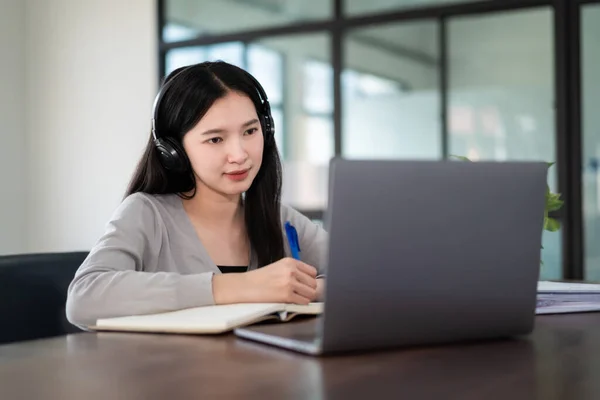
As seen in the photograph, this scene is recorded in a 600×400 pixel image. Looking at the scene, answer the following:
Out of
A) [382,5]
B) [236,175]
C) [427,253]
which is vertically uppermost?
[382,5]

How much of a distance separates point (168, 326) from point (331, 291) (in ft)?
1.03

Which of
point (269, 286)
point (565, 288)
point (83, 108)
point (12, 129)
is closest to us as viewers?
point (269, 286)

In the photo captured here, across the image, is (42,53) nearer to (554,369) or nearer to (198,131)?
(198,131)

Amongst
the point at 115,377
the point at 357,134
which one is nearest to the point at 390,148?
the point at 357,134

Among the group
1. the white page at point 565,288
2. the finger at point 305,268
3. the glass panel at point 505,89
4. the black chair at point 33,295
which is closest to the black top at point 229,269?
the black chair at point 33,295

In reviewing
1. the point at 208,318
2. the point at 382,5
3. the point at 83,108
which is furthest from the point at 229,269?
the point at 83,108

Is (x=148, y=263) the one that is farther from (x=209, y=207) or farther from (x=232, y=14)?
(x=232, y=14)

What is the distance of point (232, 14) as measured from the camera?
472cm

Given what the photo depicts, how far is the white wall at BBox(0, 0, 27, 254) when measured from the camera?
517 centimetres

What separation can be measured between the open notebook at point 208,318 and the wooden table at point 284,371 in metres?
0.03

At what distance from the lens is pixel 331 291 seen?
809 mm

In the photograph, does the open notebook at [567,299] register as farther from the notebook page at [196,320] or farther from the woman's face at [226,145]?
the woman's face at [226,145]

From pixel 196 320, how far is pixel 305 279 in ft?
0.75

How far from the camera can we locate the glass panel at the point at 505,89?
3.85m
